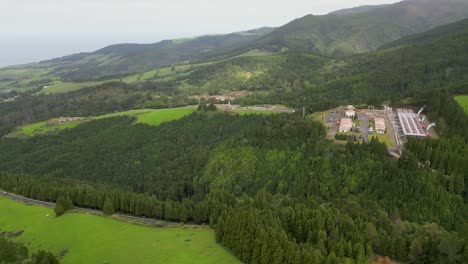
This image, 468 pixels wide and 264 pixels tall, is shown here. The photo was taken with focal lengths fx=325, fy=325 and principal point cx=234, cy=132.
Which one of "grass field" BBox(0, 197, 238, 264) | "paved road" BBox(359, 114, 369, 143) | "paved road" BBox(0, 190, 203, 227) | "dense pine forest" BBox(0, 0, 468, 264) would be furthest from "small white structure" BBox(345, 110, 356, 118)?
"paved road" BBox(0, 190, 203, 227)

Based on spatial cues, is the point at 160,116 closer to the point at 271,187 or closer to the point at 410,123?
the point at 271,187

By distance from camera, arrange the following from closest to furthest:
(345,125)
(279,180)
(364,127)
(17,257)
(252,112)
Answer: (17,257), (279,180), (345,125), (364,127), (252,112)

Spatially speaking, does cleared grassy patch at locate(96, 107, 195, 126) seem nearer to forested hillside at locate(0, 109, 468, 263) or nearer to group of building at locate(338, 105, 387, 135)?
forested hillside at locate(0, 109, 468, 263)

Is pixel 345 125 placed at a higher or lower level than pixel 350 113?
lower

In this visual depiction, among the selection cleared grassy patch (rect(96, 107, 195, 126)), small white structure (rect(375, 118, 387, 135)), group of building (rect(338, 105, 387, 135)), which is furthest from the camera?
cleared grassy patch (rect(96, 107, 195, 126))

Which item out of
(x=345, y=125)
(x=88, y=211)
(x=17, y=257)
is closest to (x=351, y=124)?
(x=345, y=125)

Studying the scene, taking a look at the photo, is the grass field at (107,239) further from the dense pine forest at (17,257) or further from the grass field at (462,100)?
the grass field at (462,100)
